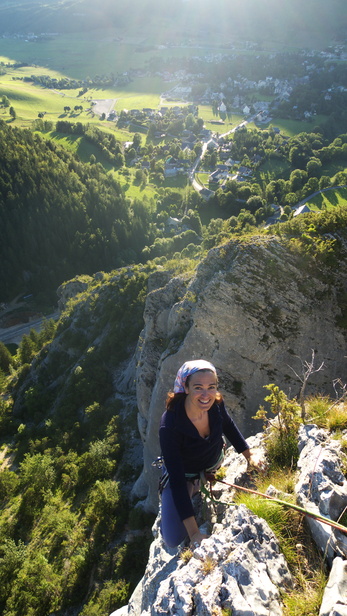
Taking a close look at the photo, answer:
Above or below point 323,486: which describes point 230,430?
above

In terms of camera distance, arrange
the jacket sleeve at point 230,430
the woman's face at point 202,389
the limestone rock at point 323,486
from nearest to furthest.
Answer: the limestone rock at point 323,486
the woman's face at point 202,389
the jacket sleeve at point 230,430

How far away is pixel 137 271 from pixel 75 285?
683 inches

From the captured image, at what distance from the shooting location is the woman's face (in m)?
6.41

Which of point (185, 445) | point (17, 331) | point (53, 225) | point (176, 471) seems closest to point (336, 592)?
point (176, 471)

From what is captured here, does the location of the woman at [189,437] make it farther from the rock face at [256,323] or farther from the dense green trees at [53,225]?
the dense green trees at [53,225]

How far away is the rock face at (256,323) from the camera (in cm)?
1484

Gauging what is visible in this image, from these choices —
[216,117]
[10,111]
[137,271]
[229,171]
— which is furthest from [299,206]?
[10,111]

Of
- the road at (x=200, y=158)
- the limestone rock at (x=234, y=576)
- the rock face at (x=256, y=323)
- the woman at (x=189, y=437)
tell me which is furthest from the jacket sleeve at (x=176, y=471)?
the road at (x=200, y=158)

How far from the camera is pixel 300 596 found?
16.6ft

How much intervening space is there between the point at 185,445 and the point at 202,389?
1187 millimetres

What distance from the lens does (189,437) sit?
6.63 meters

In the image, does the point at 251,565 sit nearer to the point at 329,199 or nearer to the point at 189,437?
the point at 189,437

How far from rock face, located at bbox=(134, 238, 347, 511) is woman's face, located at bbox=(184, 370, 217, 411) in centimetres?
934

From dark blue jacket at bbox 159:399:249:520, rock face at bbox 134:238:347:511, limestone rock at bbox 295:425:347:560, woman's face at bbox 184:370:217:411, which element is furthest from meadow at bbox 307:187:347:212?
woman's face at bbox 184:370:217:411
